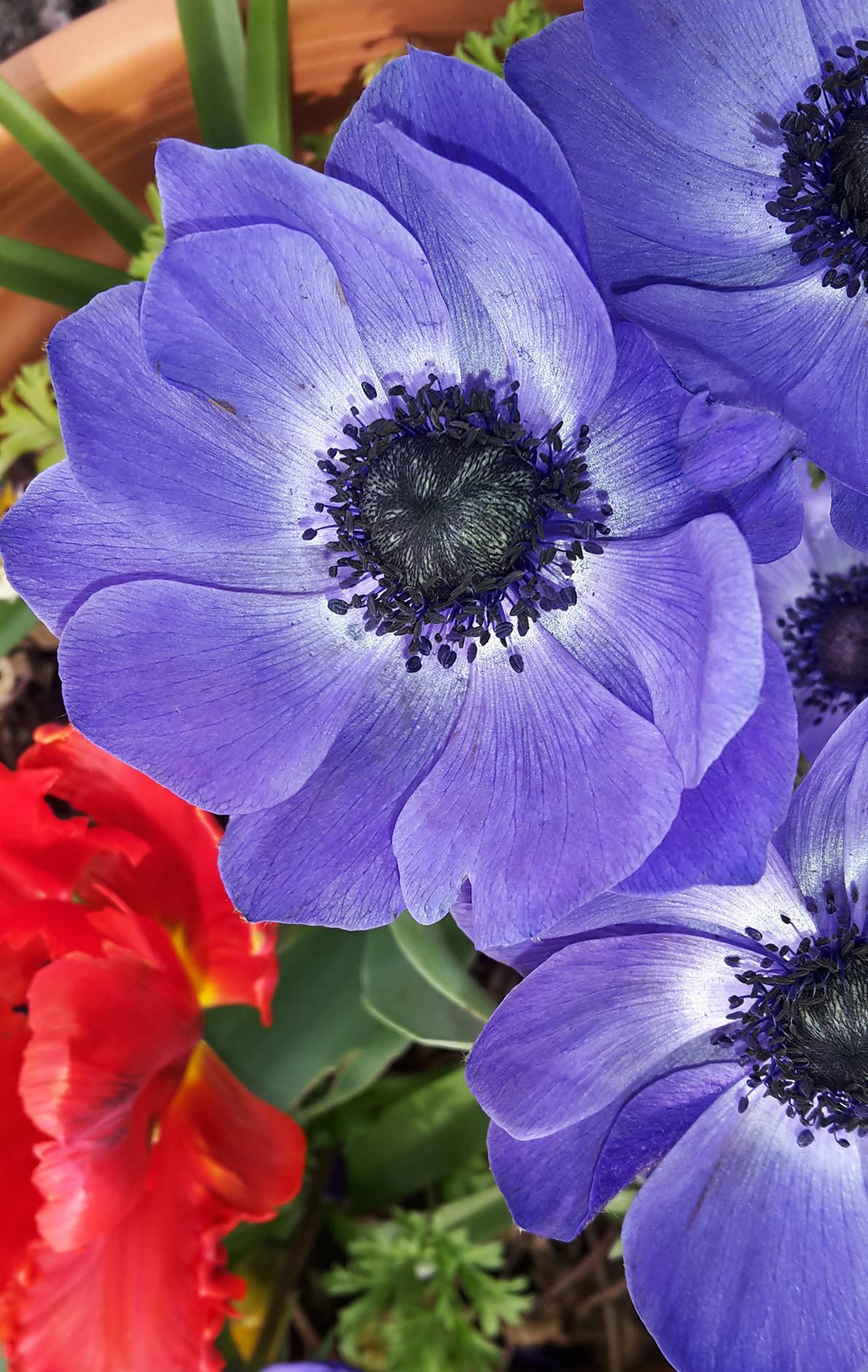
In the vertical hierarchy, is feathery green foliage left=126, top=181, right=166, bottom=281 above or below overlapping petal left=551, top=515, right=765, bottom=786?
above

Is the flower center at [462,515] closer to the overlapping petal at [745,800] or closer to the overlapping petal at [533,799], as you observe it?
the overlapping petal at [533,799]

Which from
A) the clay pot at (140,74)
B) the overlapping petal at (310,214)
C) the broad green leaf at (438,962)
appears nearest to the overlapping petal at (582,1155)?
the broad green leaf at (438,962)

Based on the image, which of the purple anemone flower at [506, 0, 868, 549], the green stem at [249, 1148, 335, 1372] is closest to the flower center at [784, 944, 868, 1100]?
the purple anemone flower at [506, 0, 868, 549]

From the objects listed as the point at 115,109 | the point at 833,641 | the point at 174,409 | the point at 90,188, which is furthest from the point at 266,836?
the point at 115,109

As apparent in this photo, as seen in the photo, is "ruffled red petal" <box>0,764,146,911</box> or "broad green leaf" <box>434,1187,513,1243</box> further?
"broad green leaf" <box>434,1187,513,1243</box>

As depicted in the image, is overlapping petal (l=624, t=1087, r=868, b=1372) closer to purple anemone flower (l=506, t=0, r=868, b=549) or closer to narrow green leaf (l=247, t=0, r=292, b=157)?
purple anemone flower (l=506, t=0, r=868, b=549)

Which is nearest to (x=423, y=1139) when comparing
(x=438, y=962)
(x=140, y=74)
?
(x=438, y=962)

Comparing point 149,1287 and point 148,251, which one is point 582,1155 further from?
point 148,251
